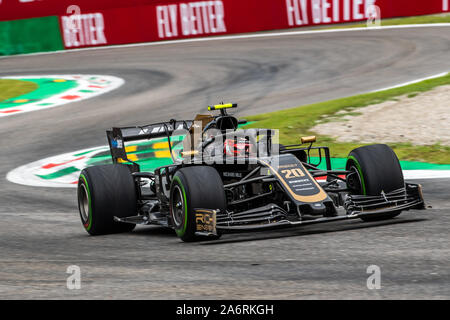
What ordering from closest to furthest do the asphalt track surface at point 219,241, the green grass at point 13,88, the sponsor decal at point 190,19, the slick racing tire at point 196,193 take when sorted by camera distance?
1. the asphalt track surface at point 219,241
2. the slick racing tire at point 196,193
3. the green grass at point 13,88
4. the sponsor decal at point 190,19

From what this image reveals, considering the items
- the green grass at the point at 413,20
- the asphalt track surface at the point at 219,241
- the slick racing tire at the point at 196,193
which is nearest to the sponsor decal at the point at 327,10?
the green grass at the point at 413,20

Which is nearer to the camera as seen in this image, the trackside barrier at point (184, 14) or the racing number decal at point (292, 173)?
the racing number decal at point (292, 173)

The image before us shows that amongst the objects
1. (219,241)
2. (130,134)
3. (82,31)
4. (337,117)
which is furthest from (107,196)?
(82,31)

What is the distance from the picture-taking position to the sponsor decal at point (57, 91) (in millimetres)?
20203

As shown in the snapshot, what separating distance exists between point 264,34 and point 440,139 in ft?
54.0

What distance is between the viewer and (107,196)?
8969 millimetres

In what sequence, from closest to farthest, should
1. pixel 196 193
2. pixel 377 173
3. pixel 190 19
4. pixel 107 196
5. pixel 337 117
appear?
pixel 196 193 → pixel 377 173 → pixel 107 196 → pixel 337 117 → pixel 190 19

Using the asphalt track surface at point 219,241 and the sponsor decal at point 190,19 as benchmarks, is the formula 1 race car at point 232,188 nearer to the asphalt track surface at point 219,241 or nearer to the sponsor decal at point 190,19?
the asphalt track surface at point 219,241

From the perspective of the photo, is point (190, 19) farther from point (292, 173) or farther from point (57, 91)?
point (292, 173)

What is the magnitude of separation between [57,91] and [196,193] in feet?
49.3

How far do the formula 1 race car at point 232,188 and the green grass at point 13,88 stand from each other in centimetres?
1277

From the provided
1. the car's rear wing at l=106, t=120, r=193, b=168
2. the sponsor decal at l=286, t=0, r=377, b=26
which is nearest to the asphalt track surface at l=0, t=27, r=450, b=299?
the car's rear wing at l=106, t=120, r=193, b=168

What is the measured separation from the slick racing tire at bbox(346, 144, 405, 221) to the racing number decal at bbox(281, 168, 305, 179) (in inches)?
28.8

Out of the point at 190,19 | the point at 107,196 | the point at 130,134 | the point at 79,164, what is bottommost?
the point at 79,164
